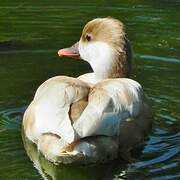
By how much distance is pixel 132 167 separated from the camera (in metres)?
6.49

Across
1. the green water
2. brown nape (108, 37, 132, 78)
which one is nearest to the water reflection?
the green water

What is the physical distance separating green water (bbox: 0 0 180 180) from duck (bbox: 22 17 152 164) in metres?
0.17

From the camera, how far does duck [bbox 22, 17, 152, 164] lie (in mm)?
6055

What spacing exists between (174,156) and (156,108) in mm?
1155

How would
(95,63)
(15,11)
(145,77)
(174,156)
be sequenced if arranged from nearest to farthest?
1. (174,156)
2. (95,63)
3. (145,77)
4. (15,11)

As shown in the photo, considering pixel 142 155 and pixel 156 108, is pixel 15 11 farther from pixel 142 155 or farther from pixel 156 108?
pixel 142 155

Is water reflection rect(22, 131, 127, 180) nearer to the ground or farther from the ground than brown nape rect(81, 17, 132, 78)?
nearer to the ground

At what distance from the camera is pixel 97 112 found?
6102mm

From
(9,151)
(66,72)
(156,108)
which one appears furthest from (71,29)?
(9,151)

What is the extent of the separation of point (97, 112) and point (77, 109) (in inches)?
7.2

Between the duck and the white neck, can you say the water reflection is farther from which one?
the white neck

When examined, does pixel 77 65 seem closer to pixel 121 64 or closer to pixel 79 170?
pixel 121 64

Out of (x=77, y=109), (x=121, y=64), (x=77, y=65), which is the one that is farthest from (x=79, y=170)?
(x=77, y=65)

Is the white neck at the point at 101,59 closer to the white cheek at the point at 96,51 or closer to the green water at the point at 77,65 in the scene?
the white cheek at the point at 96,51
